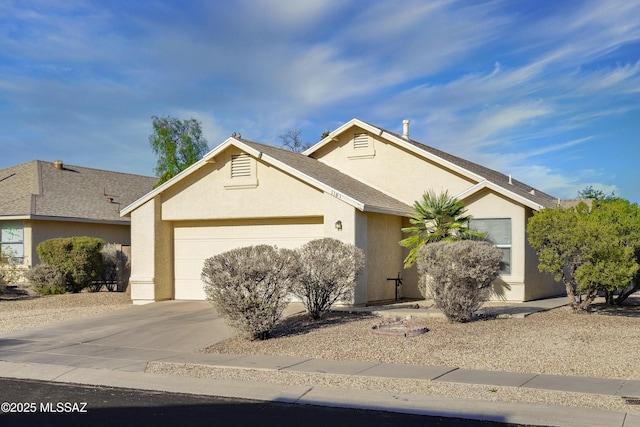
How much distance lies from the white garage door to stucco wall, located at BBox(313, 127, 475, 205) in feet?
12.7

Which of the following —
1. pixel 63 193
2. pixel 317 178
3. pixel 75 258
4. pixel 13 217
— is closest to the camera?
pixel 317 178

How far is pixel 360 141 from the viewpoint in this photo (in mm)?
22469

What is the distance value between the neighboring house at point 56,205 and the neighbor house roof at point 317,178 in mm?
9088

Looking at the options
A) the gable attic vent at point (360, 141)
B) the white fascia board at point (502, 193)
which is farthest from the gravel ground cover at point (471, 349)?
the gable attic vent at point (360, 141)

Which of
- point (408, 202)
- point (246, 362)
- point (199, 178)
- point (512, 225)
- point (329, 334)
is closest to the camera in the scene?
point (246, 362)

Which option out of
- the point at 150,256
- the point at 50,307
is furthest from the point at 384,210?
the point at 50,307

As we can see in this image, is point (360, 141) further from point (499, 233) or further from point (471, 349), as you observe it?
point (471, 349)

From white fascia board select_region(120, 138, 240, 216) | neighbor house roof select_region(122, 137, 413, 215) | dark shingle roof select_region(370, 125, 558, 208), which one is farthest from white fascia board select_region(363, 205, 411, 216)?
white fascia board select_region(120, 138, 240, 216)

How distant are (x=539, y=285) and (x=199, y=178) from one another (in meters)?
10.1

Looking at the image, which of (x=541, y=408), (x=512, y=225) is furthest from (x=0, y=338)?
(x=512, y=225)

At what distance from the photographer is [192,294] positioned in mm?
20344

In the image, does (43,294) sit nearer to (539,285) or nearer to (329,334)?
(329,334)

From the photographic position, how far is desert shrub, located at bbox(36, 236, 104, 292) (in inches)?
933

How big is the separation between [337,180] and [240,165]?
2.81 meters
